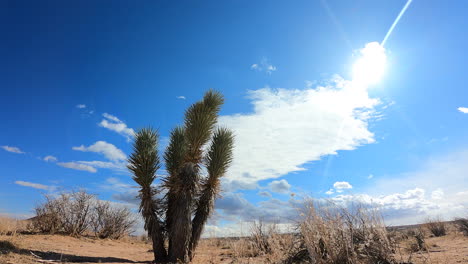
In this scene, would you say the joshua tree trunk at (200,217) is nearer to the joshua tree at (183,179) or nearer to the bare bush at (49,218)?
the joshua tree at (183,179)

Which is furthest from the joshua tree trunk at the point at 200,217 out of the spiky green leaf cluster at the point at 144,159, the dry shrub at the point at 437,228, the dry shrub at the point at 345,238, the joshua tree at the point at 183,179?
the dry shrub at the point at 437,228

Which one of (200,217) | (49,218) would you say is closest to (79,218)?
(49,218)

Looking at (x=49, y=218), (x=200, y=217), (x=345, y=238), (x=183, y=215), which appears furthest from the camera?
(x=49, y=218)

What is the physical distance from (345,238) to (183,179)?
615 cm

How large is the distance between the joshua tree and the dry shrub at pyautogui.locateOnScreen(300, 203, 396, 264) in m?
5.22

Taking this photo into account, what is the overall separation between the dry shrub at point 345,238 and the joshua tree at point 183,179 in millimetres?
5218

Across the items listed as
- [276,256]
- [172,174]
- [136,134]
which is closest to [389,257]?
[276,256]

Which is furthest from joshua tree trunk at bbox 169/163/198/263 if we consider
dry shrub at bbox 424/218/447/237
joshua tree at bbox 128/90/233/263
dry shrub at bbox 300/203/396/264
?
dry shrub at bbox 424/218/447/237

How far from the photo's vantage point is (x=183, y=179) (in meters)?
10.0

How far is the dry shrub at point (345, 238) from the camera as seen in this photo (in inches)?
197

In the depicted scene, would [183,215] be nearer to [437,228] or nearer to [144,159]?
[144,159]

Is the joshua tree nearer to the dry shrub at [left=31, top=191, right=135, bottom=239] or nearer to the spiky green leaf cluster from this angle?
the spiky green leaf cluster

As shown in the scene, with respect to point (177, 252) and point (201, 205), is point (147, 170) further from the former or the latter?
point (177, 252)

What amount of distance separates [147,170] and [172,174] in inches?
34.5
